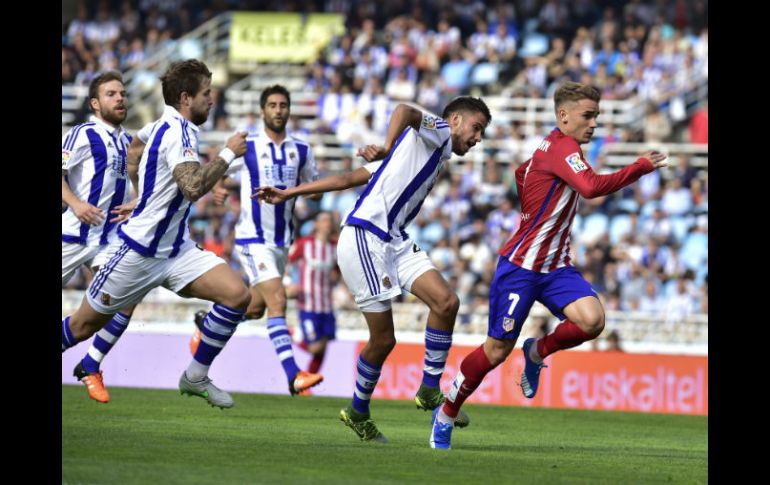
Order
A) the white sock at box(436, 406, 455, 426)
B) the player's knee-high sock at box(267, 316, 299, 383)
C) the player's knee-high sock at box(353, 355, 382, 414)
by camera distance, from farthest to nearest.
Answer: the player's knee-high sock at box(267, 316, 299, 383)
the player's knee-high sock at box(353, 355, 382, 414)
the white sock at box(436, 406, 455, 426)

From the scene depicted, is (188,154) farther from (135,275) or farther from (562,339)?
(562,339)

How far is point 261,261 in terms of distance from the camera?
1290 centimetres

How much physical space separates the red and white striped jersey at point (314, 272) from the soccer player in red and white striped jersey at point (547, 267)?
807 centimetres

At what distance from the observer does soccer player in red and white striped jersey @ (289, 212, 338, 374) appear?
16.9 meters

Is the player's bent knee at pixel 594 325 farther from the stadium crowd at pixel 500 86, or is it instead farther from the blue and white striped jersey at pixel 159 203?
the stadium crowd at pixel 500 86

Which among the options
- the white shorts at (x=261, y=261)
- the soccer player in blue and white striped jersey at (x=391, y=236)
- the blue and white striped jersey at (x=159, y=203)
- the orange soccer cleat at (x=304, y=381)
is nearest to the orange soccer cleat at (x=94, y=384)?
the orange soccer cleat at (x=304, y=381)

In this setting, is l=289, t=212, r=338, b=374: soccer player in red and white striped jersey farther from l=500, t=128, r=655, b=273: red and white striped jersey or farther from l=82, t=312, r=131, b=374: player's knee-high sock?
l=500, t=128, r=655, b=273: red and white striped jersey

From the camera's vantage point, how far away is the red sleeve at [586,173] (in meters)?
8.40

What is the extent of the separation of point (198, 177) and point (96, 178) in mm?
2782

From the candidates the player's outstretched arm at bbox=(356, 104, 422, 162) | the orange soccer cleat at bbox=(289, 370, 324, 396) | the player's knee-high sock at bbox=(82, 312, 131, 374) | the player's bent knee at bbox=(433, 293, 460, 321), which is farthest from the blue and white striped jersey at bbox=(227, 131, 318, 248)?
the player's outstretched arm at bbox=(356, 104, 422, 162)

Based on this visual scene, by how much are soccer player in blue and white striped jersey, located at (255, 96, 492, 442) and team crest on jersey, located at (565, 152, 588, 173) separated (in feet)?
2.64

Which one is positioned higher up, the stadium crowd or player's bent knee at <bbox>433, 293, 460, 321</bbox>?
the stadium crowd
